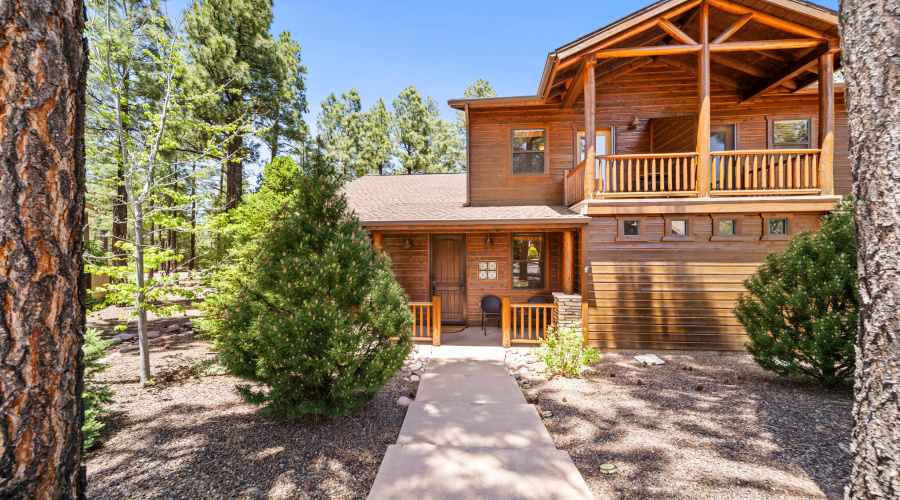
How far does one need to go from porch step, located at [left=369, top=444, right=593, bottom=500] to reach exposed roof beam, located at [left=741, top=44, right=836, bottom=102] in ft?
27.3

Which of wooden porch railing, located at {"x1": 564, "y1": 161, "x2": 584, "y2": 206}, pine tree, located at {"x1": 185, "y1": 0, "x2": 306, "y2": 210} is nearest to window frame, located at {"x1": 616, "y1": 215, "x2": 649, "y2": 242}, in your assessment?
wooden porch railing, located at {"x1": 564, "y1": 161, "x2": 584, "y2": 206}

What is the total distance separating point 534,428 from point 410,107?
19.0 meters

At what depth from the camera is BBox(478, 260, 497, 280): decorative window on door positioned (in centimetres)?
798

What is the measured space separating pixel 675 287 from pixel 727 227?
1.56m

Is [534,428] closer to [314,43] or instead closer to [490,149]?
[490,149]

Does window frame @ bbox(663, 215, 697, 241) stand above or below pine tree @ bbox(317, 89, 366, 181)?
below

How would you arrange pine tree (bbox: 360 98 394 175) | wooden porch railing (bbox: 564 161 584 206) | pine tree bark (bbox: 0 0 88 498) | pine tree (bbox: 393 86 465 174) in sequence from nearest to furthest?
pine tree bark (bbox: 0 0 88 498) < wooden porch railing (bbox: 564 161 584 206) < pine tree (bbox: 360 98 394 175) < pine tree (bbox: 393 86 465 174)

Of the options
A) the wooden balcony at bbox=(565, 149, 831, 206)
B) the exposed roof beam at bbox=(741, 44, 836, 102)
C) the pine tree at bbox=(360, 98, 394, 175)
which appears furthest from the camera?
the pine tree at bbox=(360, 98, 394, 175)

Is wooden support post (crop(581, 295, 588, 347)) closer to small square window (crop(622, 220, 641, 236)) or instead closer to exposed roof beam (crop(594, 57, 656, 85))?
small square window (crop(622, 220, 641, 236))

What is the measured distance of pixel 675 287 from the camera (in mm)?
6043

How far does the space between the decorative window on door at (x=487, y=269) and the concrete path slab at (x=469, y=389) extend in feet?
11.1

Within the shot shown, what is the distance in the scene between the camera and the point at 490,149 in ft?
26.3

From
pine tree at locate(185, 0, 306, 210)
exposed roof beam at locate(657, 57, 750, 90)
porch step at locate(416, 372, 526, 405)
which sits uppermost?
pine tree at locate(185, 0, 306, 210)

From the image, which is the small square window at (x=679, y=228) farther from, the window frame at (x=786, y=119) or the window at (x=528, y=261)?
the window frame at (x=786, y=119)
